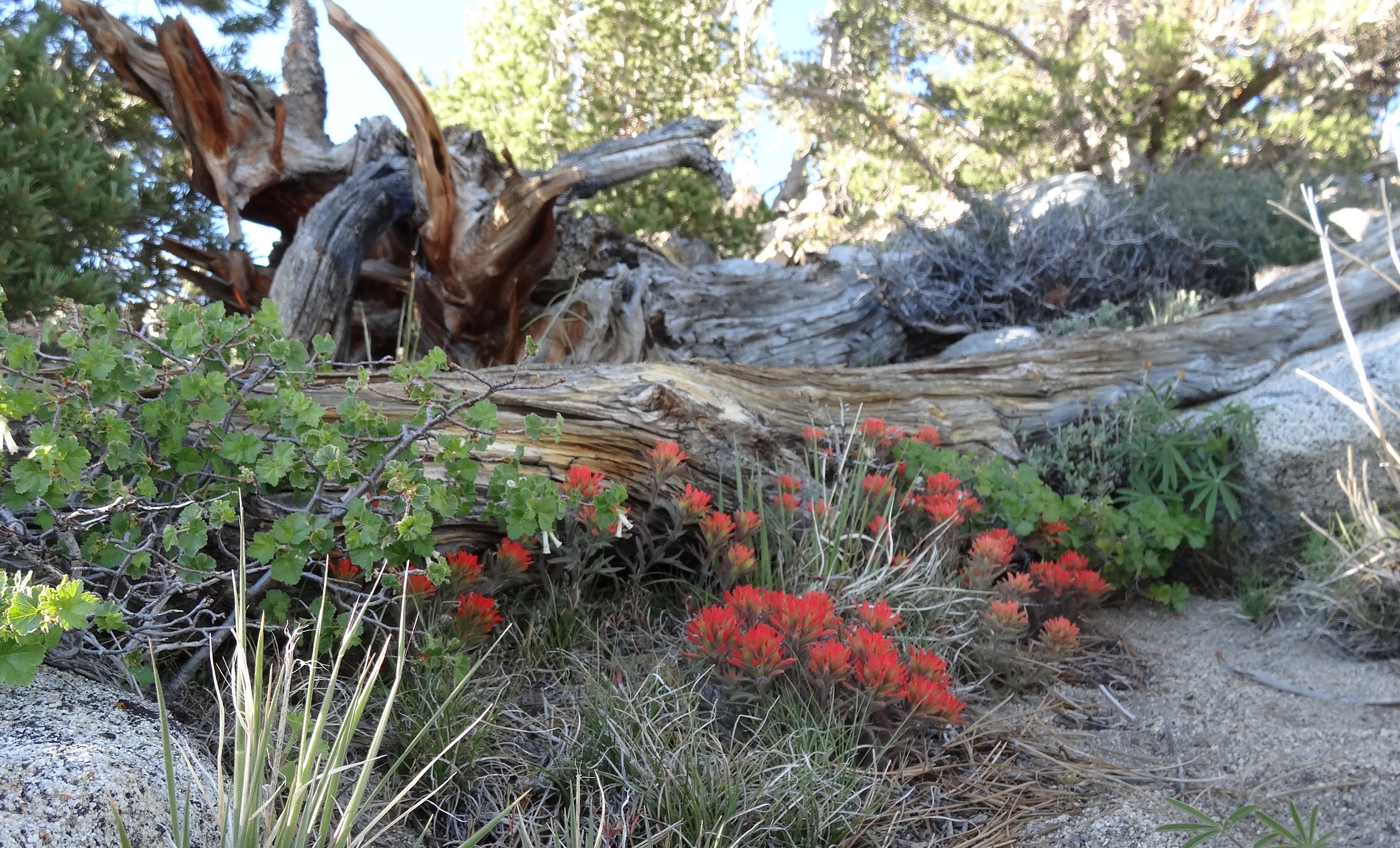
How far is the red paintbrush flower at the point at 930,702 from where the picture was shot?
90.2 inches

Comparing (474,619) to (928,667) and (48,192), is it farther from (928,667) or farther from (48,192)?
(48,192)

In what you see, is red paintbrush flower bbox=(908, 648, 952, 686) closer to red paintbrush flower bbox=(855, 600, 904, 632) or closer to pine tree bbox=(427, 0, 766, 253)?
red paintbrush flower bbox=(855, 600, 904, 632)

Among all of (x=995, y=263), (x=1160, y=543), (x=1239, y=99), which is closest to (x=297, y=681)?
(x=1160, y=543)

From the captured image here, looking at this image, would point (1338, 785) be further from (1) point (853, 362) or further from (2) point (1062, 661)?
(1) point (853, 362)

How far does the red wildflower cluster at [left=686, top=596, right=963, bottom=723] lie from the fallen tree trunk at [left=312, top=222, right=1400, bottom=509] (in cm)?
86

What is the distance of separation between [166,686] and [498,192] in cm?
368

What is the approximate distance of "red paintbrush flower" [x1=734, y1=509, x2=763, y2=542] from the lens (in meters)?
2.88

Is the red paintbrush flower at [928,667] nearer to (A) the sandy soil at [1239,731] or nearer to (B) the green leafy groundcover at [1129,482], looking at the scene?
(A) the sandy soil at [1239,731]

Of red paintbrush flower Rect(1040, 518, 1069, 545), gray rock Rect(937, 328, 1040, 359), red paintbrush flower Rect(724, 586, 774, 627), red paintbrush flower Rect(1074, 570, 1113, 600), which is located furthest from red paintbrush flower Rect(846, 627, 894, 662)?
gray rock Rect(937, 328, 1040, 359)

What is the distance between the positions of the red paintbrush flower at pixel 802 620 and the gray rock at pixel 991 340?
3472mm

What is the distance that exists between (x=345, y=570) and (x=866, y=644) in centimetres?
131

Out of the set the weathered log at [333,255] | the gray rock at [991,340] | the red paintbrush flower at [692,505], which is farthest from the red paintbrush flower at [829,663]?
the gray rock at [991,340]

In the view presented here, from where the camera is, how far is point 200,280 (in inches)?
217

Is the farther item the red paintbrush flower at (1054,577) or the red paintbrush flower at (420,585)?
the red paintbrush flower at (1054,577)
